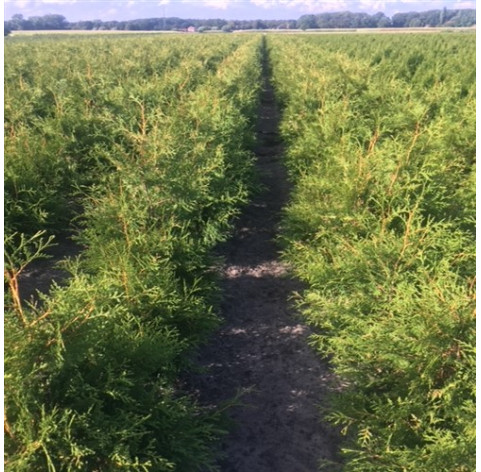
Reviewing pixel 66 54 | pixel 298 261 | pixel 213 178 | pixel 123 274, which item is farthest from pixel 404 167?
pixel 66 54

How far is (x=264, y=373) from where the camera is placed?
587cm

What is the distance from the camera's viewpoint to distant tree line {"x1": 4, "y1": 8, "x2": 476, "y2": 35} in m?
114

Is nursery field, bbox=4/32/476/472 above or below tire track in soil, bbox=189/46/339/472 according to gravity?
above

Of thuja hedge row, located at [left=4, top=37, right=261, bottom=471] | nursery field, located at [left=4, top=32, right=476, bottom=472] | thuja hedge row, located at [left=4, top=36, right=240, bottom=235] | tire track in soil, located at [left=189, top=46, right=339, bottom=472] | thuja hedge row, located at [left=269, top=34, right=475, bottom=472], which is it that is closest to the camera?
thuja hedge row, located at [left=4, top=37, right=261, bottom=471]

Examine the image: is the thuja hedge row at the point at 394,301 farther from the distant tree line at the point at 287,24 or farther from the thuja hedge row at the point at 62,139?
the distant tree line at the point at 287,24

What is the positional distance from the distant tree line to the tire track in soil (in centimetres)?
11663

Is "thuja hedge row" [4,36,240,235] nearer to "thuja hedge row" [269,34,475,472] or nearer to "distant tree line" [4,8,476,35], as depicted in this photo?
"thuja hedge row" [269,34,475,472]

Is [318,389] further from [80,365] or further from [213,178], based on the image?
[213,178]

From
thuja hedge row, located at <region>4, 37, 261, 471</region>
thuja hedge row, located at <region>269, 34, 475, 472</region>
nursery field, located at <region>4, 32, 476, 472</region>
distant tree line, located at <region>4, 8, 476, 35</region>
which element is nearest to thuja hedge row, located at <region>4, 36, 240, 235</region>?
nursery field, located at <region>4, 32, 476, 472</region>

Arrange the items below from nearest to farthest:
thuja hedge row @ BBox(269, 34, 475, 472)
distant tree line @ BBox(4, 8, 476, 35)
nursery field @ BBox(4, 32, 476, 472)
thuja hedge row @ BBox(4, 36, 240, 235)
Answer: nursery field @ BBox(4, 32, 476, 472) → thuja hedge row @ BBox(269, 34, 475, 472) → thuja hedge row @ BBox(4, 36, 240, 235) → distant tree line @ BBox(4, 8, 476, 35)

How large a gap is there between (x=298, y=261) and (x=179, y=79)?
9596 mm

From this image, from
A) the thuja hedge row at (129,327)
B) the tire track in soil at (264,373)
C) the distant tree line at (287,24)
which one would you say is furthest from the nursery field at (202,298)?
the distant tree line at (287,24)

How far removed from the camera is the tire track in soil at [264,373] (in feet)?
15.9

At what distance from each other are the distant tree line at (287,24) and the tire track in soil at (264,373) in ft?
383
